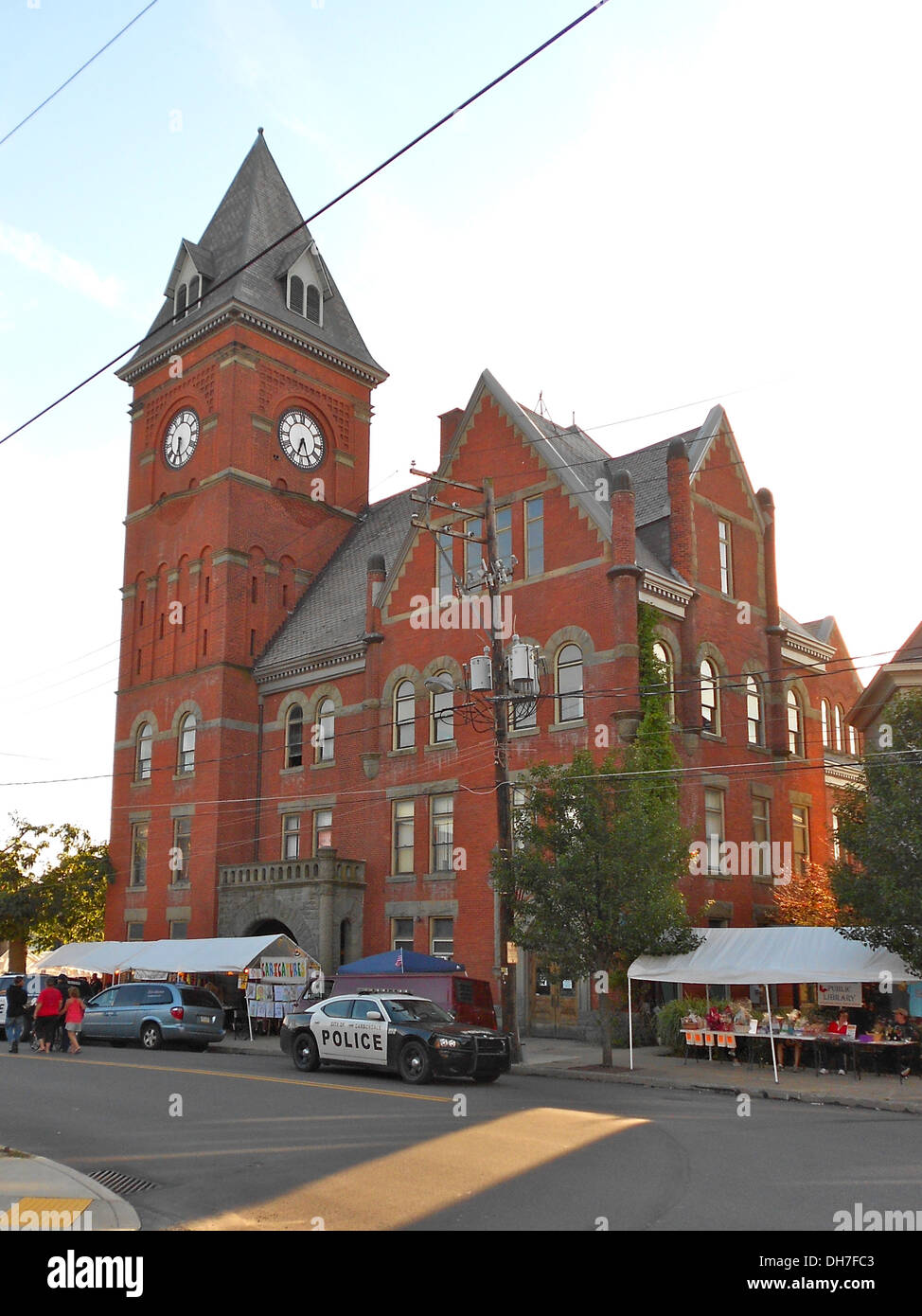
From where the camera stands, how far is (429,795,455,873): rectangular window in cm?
3406

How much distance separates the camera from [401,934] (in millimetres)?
35125

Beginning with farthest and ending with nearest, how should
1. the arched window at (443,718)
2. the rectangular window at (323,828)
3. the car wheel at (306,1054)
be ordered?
the rectangular window at (323,828) → the arched window at (443,718) → the car wheel at (306,1054)

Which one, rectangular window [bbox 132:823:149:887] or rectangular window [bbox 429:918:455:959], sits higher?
rectangular window [bbox 132:823:149:887]

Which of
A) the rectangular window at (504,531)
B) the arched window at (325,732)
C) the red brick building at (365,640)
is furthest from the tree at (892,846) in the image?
the arched window at (325,732)

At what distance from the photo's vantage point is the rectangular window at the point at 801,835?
35.7 m

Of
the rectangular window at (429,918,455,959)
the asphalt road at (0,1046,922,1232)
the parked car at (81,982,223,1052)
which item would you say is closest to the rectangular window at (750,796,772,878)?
the rectangular window at (429,918,455,959)

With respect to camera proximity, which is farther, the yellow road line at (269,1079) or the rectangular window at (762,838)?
the rectangular window at (762,838)

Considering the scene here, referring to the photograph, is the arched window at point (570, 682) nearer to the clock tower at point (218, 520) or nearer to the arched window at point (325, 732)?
the arched window at point (325, 732)

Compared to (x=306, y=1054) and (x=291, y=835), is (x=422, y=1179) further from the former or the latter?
(x=291, y=835)

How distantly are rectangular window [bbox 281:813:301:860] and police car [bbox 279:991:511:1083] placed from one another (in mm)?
16645

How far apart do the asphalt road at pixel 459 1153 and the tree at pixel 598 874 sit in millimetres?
4100

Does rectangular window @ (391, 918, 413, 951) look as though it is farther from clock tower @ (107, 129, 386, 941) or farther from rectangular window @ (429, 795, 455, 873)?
clock tower @ (107, 129, 386, 941)

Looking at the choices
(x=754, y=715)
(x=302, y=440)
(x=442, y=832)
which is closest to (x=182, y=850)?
(x=442, y=832)
